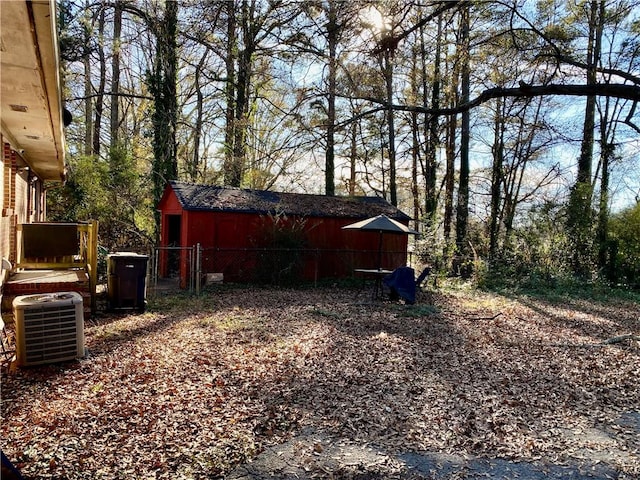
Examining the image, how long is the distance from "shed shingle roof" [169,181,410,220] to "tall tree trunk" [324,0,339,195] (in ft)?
5.69

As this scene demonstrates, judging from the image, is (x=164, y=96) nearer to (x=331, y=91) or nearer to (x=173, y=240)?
(x=173, y=240)

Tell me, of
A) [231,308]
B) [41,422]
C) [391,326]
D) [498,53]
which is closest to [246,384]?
[41,422]

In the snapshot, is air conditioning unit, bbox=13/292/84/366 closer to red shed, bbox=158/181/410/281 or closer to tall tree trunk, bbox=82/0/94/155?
red shed, bbox=158/181/410/281

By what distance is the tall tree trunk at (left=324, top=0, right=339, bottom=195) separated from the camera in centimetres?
713

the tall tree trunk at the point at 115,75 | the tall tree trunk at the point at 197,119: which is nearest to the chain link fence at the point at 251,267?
the tall tree trunk at the point at 197,119

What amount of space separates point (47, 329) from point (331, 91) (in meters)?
12.4

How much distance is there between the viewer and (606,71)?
19.8 feet

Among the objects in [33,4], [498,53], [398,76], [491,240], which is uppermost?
[398,76]

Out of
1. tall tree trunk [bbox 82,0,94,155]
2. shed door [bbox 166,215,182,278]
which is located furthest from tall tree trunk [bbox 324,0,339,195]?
tall tree trunk [bbox 82,0,94,155]

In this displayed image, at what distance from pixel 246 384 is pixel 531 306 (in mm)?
7757

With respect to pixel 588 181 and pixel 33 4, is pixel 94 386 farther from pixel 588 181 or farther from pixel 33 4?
pixel 588 181

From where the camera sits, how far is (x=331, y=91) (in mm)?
14703

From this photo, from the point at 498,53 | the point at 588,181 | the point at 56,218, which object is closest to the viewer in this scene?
the point at 498,53

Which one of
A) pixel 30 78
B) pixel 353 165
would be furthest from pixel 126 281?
pixel 353 165
